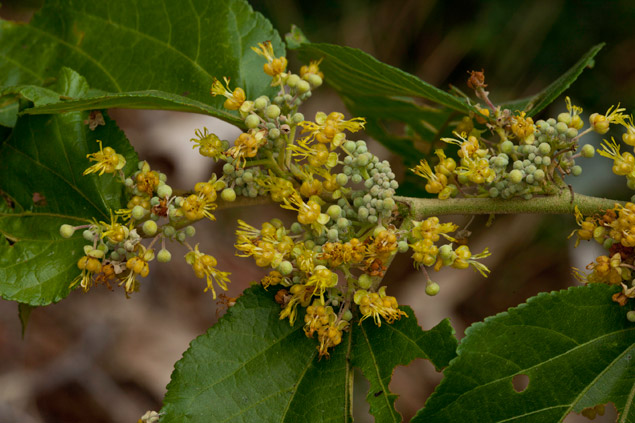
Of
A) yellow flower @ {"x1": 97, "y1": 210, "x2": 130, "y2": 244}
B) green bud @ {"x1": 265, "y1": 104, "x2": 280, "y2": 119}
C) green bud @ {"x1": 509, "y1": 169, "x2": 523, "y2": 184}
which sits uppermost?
green bud @ {"x1": 265, "y1": 104, "x2": 280, "y2": 119}

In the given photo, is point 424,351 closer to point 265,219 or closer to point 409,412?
point 409,412

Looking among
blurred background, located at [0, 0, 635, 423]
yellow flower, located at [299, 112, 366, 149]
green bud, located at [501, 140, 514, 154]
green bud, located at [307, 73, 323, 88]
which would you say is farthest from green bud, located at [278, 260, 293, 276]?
blurred background, located at [0, 0, 635, 423]

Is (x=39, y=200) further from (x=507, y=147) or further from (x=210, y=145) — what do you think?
(x=507, y=147)

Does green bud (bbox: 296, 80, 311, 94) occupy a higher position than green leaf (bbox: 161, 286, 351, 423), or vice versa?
green bud (bbox: 296, 80, 311, 94)

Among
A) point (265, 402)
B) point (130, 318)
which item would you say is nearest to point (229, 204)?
point (265, 402)

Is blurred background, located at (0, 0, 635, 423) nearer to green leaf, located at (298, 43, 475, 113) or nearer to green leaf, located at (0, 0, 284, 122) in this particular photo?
green leaf, located at (298, 43, 475, 113)

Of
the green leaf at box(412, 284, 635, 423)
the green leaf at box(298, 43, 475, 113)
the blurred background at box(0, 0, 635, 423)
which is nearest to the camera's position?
the green leaf at box(412, 284, 635, 423)

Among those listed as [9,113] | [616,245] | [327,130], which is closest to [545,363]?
[616,245]

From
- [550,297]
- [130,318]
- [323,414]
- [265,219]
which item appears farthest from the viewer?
[265,219]
